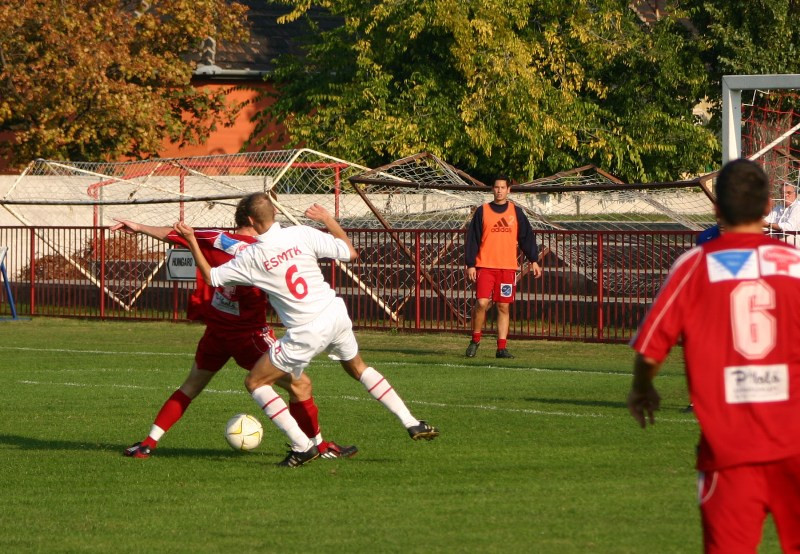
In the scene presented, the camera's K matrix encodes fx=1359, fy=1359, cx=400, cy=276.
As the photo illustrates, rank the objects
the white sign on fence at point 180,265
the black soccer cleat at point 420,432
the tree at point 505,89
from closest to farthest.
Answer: the black soccer cleat at point 420,432 → the white sign on fence at point 180,265 → the tree at point 505,89

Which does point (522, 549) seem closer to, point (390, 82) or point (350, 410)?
point (350, 410)

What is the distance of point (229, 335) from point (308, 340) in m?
0.85

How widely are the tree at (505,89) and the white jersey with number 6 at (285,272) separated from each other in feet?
63.1

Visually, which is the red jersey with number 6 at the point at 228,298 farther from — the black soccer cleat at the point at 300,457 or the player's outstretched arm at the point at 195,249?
the black soccer cleat at the point at 300,457

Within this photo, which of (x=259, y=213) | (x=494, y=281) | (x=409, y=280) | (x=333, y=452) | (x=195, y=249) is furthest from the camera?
(x=409, y=280)

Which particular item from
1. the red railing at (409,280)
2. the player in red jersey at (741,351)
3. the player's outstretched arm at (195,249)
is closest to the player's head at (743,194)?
the player in red jersey at (741,351)

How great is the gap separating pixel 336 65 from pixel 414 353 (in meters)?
14.8

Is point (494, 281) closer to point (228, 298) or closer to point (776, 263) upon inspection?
point (228, 298)

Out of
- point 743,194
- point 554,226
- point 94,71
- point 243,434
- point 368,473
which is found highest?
point 94,71

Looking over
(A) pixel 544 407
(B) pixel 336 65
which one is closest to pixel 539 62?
(B) pixel 336 65

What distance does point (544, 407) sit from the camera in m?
11.5

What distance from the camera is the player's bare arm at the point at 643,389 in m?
4.72

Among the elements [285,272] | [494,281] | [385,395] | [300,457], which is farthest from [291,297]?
[494,281]

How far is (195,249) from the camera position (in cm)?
880
